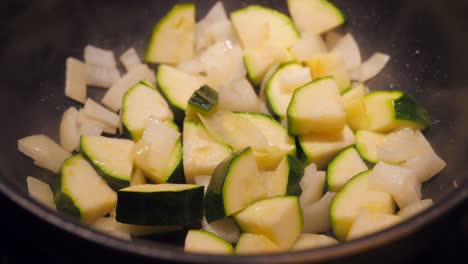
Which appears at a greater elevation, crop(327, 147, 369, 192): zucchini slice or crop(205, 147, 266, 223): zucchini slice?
crop(205, 147, 266, 223): zucchini slice

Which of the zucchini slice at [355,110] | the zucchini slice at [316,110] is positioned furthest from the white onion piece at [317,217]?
the zucchini slice at [355,110]

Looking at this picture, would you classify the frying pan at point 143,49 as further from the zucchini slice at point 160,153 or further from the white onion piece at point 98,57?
the zucchini slice at point 160,153

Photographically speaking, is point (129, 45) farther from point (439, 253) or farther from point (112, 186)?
point (439, 253)

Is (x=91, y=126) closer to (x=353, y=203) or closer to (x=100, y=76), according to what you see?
(x=100, y=76)

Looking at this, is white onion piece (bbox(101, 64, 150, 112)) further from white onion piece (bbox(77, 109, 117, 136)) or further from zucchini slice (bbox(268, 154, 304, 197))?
zucchini slice (bbox(268, 154, 304, 197))

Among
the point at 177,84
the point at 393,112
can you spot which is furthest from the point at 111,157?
the point at 393,112

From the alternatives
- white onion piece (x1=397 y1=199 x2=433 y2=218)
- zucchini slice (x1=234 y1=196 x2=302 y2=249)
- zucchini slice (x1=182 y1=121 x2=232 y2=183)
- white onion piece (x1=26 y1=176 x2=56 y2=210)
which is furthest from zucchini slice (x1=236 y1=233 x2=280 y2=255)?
white onion piece (x1=26 y1=176 x2=56 y2=210)

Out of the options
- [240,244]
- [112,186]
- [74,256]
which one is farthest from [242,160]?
[74,256]
